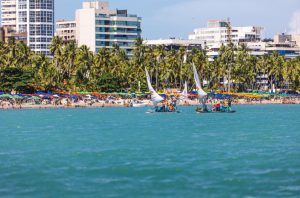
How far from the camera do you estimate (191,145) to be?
83438mm

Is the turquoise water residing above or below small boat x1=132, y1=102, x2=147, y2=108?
below

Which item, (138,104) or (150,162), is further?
(138,104)

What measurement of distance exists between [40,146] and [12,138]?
1201cm

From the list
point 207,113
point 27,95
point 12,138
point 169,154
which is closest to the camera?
point 169,154

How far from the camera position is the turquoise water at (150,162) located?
172 ft

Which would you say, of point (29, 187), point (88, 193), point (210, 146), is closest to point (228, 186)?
point (88, 193)

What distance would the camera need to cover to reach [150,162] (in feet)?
219

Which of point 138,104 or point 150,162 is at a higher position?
point 138,104

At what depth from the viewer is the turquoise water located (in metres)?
52.4

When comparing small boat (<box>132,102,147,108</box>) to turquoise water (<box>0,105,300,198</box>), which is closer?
turquoise water (<box>0,105,300,198</box>)

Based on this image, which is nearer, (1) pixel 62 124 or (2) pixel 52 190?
(2) pixel 52 190

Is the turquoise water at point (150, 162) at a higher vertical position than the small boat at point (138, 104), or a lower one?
lower

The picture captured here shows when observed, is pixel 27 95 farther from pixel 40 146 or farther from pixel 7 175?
pixel 7 175

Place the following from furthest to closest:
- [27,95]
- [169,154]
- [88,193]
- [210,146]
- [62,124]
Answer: [27,95]
[62,124]
[210,146]
[169,154]
[88,193]
